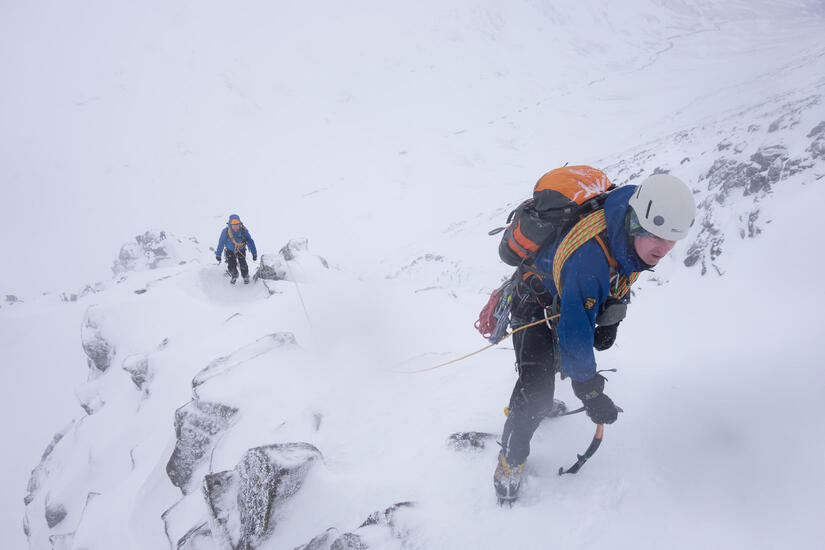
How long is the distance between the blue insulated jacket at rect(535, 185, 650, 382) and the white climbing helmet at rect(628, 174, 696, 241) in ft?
0.53

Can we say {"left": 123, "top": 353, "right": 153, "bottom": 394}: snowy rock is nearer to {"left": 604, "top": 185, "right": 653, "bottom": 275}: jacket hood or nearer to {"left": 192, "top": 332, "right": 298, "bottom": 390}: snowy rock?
{"left": 192, "top": 332, "right": 298, "bottom": 390}: snowy rock

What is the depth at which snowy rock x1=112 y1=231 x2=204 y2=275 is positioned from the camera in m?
20.6

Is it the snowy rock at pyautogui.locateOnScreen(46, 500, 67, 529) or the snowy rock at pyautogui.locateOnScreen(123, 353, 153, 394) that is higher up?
the snowy rock at pyautogui.locateOnScreen(123, 353, 153, 394)

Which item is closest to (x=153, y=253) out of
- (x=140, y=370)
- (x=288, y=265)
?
(x=288, y=265)

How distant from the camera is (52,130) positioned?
119 ft

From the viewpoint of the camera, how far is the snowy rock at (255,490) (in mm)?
3779

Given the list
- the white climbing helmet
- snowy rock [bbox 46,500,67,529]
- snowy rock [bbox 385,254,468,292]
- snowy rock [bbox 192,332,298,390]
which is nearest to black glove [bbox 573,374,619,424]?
the white climbing helmet

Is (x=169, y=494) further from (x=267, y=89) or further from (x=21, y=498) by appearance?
(x=267, y=89)

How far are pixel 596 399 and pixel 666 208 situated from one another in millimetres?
1415

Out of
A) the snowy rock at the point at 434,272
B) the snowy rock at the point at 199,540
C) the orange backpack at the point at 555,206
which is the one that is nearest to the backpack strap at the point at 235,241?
the snowy rock at the point at 434,272

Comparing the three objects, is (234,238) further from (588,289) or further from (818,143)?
(818,143)

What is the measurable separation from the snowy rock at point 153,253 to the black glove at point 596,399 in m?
21.8

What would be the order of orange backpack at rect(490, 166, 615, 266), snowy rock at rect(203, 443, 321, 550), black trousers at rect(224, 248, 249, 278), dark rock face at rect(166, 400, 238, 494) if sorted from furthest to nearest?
black trousers at rect(224, 248, 249, 278) → dark rock face at rect(166, 400, 238, 494) → snowy rock at rect(203, 443, 321, 550) → orange backpack at rect(490, 166, 615, 266)

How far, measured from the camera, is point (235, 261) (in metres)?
12.2
